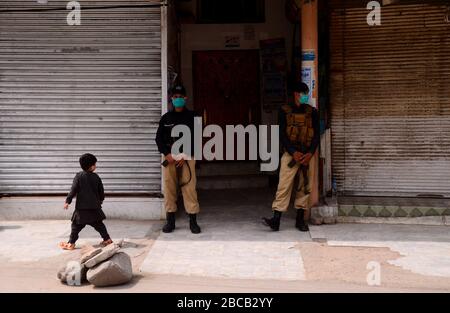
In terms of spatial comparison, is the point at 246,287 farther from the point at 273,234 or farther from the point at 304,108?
the point at 304,108

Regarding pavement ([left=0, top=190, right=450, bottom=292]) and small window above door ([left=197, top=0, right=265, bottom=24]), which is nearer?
pavement ([left=0, top=190, right=450, bottom=292])

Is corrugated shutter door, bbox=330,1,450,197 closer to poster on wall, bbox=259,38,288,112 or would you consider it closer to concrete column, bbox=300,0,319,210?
concrete column, bbox=300,0,319,210

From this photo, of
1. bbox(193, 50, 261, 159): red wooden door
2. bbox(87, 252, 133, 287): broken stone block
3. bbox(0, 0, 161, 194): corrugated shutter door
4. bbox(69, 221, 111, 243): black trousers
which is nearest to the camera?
bbox(87, 252, 133, 287): broken stone block

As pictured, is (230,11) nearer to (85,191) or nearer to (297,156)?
(297,156)

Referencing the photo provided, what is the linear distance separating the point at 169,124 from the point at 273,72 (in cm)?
422

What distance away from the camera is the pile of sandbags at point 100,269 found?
17.6 ft

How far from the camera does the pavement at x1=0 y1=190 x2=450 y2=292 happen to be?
18.0 feet

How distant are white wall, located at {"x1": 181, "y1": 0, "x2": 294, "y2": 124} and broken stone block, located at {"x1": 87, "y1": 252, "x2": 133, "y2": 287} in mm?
6287

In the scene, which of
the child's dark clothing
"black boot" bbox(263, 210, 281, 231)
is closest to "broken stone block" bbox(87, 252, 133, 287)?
the child's dark clothing

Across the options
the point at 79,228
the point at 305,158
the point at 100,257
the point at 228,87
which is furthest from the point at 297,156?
the point at 228,87

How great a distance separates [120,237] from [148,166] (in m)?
1.33

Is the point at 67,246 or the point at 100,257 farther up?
the point at 100,257

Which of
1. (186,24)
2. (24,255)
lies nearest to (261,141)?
(186,24)

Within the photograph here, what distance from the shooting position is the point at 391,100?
823 centimetres
